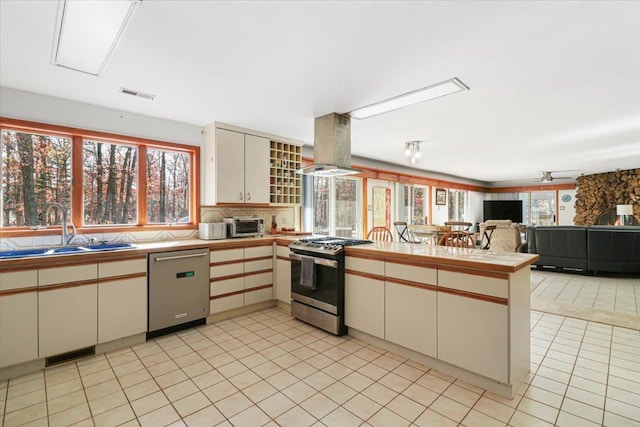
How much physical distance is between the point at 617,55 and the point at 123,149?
481cm

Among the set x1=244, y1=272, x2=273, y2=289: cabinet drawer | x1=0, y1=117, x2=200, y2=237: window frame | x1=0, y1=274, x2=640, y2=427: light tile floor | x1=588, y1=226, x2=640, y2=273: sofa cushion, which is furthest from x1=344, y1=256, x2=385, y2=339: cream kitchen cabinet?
x1=588, y1=226, x2=640, y2=273: sofa cushion

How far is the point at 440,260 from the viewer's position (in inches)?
94.1

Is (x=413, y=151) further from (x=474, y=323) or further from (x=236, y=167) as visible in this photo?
(x=474, y=323)

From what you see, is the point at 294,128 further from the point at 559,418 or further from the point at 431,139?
the point at 559,418

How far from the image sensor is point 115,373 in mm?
2469

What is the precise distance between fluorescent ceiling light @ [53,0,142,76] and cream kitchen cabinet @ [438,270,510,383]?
273 cm

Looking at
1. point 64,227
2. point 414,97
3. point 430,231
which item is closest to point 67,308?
point 64,227

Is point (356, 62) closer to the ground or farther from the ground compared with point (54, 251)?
farther from the ground

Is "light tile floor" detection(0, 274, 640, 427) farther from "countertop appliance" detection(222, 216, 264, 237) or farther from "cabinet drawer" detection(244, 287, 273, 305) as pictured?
"countertop appliance" detection(222, 216, 264, 237)

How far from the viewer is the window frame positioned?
2.98 m

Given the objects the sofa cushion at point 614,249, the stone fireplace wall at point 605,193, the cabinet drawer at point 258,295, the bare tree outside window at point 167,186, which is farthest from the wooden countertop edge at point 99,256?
the stone fireplace wall at point 605,193

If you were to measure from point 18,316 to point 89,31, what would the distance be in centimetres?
223

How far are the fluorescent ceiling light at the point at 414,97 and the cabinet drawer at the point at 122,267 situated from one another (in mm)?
2790

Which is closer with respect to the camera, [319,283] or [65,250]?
[65,250]
